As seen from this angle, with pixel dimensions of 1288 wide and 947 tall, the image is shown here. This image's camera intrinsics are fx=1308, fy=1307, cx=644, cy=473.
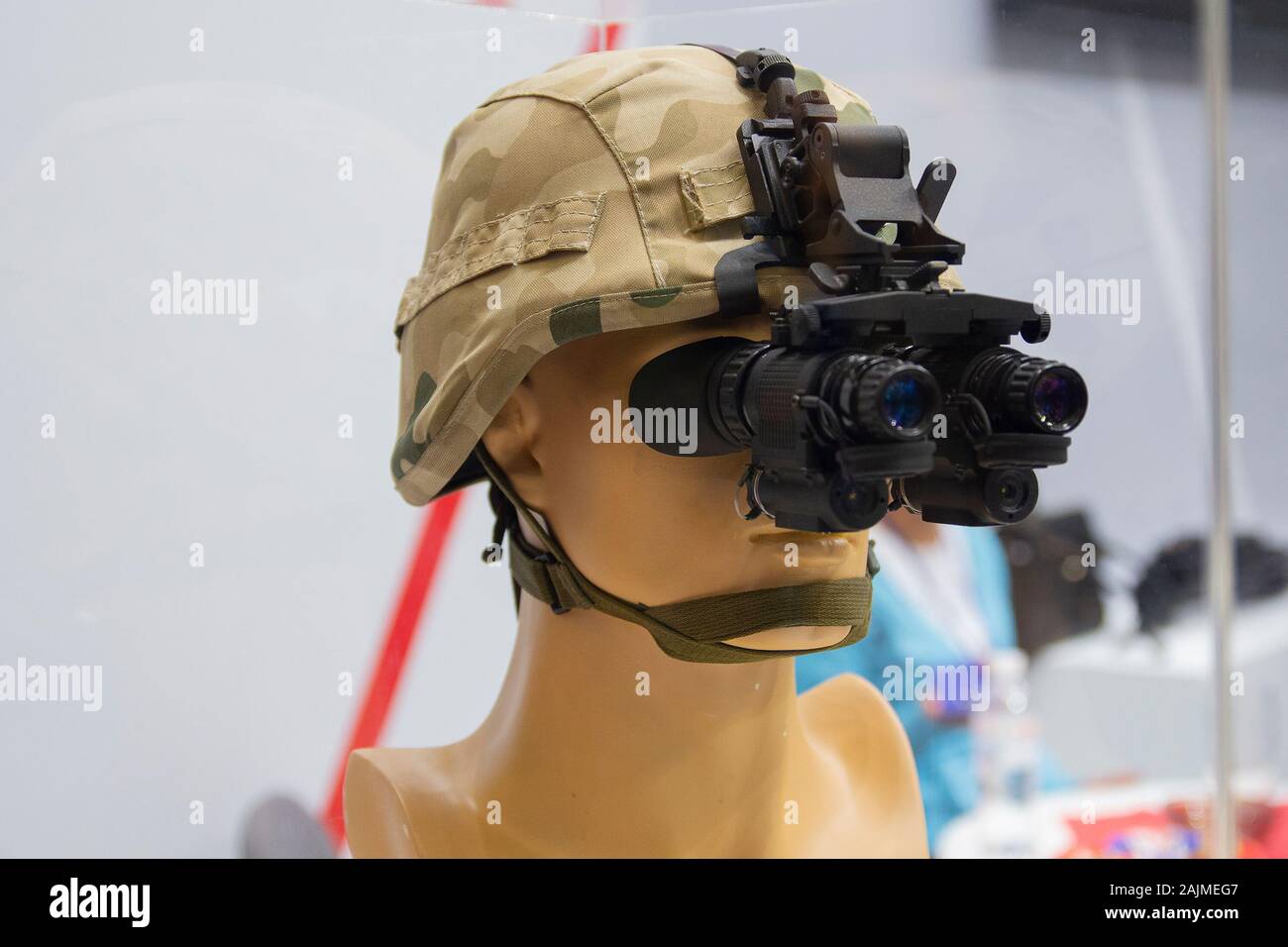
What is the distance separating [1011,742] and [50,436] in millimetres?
2487

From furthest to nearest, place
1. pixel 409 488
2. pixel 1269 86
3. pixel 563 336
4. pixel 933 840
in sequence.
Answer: pixel 933 840 → pixel 1269 86 → pixel 409 488 → pixel 563 336

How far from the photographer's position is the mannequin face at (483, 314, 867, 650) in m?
1.81

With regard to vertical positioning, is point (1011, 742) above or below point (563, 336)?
below

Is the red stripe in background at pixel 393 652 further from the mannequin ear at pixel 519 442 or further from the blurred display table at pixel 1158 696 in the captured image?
the blurred display table at pixel 1158 696

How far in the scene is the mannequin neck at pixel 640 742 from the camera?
78.1 inches

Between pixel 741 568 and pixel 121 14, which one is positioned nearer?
pixel 741 568

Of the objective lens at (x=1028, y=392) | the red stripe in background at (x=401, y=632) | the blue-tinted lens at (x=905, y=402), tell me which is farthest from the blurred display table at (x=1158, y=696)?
the blue-tinted lens at (x=905, y=402)

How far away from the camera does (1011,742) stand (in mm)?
3520

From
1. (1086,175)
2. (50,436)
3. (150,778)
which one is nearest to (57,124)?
(50,436)

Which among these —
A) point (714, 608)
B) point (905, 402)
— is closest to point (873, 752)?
point (714, 608)

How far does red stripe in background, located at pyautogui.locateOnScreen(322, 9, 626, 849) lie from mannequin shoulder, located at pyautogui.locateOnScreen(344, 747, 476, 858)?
0.72m

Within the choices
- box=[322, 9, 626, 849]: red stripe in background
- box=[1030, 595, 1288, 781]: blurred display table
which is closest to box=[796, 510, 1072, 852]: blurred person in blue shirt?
box=[1030, 595, 1288, 781]: blurred display table

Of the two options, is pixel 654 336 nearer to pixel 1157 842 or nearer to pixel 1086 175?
pixel 1086 175

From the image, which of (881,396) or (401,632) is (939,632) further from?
(881,396)
